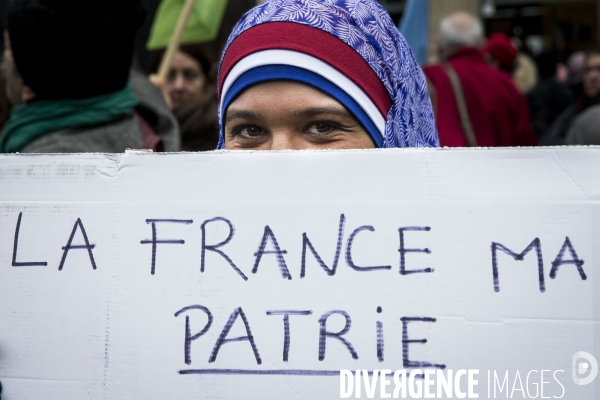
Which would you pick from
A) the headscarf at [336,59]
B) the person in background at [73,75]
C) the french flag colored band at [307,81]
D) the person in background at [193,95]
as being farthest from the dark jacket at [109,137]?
the person in background at [193,95]

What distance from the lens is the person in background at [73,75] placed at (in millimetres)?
1926

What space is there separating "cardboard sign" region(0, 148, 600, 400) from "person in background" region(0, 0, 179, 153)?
2.69 ft

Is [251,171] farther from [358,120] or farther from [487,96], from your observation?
[487,96]

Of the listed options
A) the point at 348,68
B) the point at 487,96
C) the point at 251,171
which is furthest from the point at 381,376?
the point at 487,96

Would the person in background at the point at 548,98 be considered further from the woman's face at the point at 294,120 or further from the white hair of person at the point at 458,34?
the woman's face at the point at 294,120

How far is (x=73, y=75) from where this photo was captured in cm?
199

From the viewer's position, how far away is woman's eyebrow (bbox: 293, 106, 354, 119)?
141 cm

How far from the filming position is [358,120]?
4.75 ft

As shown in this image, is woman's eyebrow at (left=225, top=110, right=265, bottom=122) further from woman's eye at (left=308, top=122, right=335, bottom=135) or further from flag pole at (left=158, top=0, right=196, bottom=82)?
flag pole at (left=158, top=0, right=196, bottom=82)

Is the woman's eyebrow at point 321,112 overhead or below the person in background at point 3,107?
below

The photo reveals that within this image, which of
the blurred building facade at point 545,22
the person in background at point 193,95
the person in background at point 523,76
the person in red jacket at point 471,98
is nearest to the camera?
the person in red jacket at point 471,98

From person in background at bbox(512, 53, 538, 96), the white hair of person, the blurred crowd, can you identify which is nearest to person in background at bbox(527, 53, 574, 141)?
person in background at bbox(512, 53, 538, 96)

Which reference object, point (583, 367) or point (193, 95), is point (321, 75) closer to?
point (583, 367)

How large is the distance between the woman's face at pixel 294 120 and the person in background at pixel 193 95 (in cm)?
214
